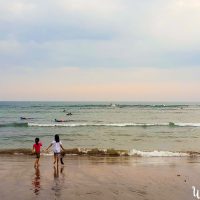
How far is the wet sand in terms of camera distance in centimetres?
1275

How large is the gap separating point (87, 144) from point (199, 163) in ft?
41.0

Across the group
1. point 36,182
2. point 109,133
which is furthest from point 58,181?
point 109,133

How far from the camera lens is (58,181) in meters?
14.9

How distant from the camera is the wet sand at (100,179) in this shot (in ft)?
41.8

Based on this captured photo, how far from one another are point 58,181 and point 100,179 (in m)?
1.75

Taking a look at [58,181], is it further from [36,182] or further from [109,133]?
[109,133]

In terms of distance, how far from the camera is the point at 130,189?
13539 millimetres

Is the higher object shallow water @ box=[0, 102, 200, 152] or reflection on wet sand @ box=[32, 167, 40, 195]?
reflection on wet sand @ box=[32, 167, 40, 195]

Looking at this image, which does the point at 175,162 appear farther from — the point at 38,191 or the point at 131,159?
the point at 38,191
